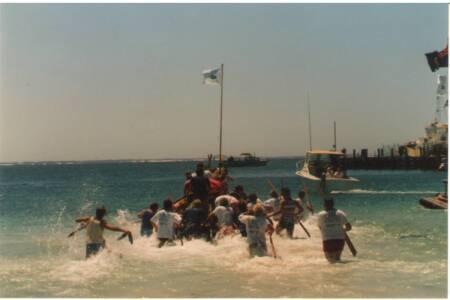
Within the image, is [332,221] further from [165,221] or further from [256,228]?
[165,221]

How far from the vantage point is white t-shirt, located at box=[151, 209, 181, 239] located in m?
12.7

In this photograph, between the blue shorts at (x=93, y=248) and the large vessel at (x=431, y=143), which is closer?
the blue shorts at (x=93, y=248)

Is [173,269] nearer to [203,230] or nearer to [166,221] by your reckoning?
[166,221]

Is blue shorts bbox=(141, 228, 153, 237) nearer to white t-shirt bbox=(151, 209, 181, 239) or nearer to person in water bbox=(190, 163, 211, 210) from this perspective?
white t-shirt bbox=(151, 209, 181, 239)

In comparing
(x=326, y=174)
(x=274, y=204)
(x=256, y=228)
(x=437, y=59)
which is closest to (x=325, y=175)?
(x=326, y=174)

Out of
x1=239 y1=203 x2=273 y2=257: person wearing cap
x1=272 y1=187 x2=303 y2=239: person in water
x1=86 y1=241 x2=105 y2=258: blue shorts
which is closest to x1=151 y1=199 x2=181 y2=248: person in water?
x1=86 y1=241 x2=105 y2=258: blue shorts

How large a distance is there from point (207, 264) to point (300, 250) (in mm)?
2684

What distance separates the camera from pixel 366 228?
17.6 m

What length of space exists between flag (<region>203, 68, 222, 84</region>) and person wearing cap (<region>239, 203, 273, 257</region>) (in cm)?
1463

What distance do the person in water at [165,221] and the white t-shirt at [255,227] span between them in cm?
226

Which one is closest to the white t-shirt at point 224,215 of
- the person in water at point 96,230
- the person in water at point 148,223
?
the person in water at point 148,223

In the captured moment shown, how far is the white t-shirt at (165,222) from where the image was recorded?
41.7 feet

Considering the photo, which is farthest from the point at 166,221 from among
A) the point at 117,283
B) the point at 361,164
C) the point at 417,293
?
the point at 361,164

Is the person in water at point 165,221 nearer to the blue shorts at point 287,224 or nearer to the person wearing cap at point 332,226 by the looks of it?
the blue shorts at point 287,224
